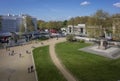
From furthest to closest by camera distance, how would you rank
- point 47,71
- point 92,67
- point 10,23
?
point 10,23 → point 92,67 → point 47,71

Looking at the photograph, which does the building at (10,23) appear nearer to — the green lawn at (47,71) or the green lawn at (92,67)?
the green lawn at (92,67)

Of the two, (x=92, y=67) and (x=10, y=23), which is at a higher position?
(x=10, y=23)

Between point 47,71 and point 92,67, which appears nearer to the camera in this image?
point 47,71

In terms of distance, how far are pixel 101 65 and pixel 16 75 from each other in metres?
14.2

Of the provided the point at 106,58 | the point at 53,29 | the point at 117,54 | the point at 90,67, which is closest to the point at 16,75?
the point at 90,67

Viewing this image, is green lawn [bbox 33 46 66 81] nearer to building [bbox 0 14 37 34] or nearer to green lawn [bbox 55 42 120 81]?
green lawn [bbox 55 42 120 81]

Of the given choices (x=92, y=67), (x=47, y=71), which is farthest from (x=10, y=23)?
(x=92, y=67)

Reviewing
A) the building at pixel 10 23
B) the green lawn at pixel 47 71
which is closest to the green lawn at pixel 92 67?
the green lawn at pixel 47 71

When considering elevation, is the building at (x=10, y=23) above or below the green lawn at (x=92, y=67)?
above

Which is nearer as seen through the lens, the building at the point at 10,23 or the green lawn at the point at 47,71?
the green lawn at the point at 47,71

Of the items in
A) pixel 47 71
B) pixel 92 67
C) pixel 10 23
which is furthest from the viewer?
pixel 10 23

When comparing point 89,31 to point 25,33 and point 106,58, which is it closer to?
point 106,58

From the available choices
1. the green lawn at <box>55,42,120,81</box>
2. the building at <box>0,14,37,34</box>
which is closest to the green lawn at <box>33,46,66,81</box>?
the green lawn at <box>55,42,120,81</box>

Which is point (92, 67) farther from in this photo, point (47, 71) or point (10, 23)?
point (10, 23)
